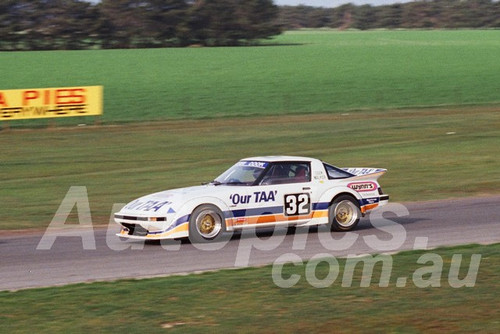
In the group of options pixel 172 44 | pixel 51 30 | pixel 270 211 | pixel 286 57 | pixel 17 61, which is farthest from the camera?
pixel 172 44

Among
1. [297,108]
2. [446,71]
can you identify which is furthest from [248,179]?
[446,71]

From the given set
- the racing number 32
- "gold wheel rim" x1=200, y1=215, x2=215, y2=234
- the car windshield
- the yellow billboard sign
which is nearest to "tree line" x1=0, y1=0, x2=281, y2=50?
the yellow billboard sign

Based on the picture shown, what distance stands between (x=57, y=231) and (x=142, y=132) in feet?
68.3

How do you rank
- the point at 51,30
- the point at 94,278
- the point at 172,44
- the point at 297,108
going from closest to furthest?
the point at 94,278
the point at 297,108
the point at 51,30
the point at 172,44

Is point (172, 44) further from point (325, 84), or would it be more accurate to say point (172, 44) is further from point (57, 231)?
point (57, 231)

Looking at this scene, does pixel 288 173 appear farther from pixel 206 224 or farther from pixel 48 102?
pixel 48 102

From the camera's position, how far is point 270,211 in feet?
46.6

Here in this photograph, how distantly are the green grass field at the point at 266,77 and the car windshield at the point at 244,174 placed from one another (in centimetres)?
2810

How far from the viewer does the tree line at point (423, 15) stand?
491ft

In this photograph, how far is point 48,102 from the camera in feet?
127

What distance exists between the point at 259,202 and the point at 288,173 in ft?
2.89

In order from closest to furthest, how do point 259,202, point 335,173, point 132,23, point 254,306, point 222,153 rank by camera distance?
point 254,306
point 259,202
point 335,173
point 222,153
point 132,23

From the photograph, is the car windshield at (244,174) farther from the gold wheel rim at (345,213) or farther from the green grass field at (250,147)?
the green grass field at (250,147)

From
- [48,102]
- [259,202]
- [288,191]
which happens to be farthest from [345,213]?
[48,102]
